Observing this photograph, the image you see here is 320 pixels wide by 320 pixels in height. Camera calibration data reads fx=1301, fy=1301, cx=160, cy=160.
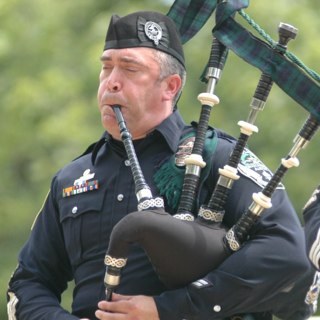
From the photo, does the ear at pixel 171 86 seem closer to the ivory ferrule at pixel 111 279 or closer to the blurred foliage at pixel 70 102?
the ivory ferrule at pixel 111 279

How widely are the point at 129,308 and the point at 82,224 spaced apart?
55 centimetres

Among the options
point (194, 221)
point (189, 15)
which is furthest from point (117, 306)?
point (189, 15)

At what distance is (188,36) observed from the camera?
5414 mm

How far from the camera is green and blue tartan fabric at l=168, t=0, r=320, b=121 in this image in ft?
15.5

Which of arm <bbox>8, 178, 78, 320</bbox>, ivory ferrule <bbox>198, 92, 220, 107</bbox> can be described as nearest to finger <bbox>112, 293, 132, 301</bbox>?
arm <bbox>8, 178, 78, 320</bbox>

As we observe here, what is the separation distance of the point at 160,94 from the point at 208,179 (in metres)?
0.44

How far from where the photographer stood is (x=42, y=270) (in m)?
5.36

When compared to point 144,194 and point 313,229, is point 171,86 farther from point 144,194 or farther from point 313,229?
point 313,229

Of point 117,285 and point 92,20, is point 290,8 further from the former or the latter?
point 117,285

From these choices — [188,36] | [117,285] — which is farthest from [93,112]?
[117,285]

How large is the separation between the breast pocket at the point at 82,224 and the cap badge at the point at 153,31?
0.66m

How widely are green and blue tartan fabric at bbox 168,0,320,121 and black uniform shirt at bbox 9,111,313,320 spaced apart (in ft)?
1.23

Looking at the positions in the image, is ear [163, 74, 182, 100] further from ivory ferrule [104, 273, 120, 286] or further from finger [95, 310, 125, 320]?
finger [95, 310, 125, 320]

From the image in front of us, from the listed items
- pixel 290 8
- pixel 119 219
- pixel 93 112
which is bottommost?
pixel 93 112
